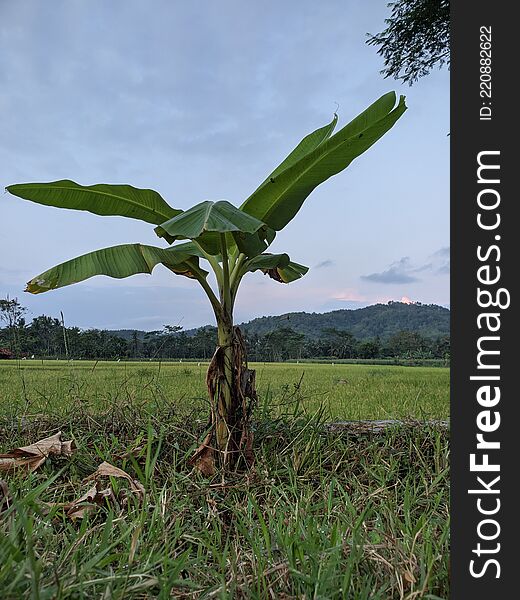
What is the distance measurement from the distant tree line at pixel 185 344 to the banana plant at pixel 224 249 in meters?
0.31

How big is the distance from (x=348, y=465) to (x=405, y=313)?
7599 millimetres

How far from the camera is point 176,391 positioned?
12.0 ft

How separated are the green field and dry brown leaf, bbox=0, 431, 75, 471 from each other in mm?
599

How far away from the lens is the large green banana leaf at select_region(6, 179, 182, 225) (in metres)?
2.50

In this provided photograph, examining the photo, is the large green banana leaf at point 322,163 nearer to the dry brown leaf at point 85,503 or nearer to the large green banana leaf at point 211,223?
the large green banana leaf at point 211,223

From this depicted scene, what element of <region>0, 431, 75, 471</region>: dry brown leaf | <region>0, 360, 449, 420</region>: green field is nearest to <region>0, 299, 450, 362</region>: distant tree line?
<region>0, 360, 449, 420</region>: green field

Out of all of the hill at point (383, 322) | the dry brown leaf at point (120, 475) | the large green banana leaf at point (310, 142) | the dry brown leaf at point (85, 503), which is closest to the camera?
the dry brown leaf at point (85, 503)

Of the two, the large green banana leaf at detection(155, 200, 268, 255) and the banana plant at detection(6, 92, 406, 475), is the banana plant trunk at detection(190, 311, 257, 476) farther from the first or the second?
the large green banana leaf at detection(155, 200, 268, 255)

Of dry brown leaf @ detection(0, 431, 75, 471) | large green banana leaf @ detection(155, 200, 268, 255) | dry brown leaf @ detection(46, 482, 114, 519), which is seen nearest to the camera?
dry brown leaf @ detection(46, 482, 114, 519)

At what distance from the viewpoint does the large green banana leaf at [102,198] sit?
250cm

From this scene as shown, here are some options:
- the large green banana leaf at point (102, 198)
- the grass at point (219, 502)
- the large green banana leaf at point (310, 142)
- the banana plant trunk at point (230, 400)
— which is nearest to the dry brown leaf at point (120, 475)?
the grass at point (219, 502)

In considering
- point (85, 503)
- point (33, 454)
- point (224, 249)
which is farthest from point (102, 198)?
point (85, 503)

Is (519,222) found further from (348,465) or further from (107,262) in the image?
(107,262)

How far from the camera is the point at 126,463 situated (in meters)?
2.26
